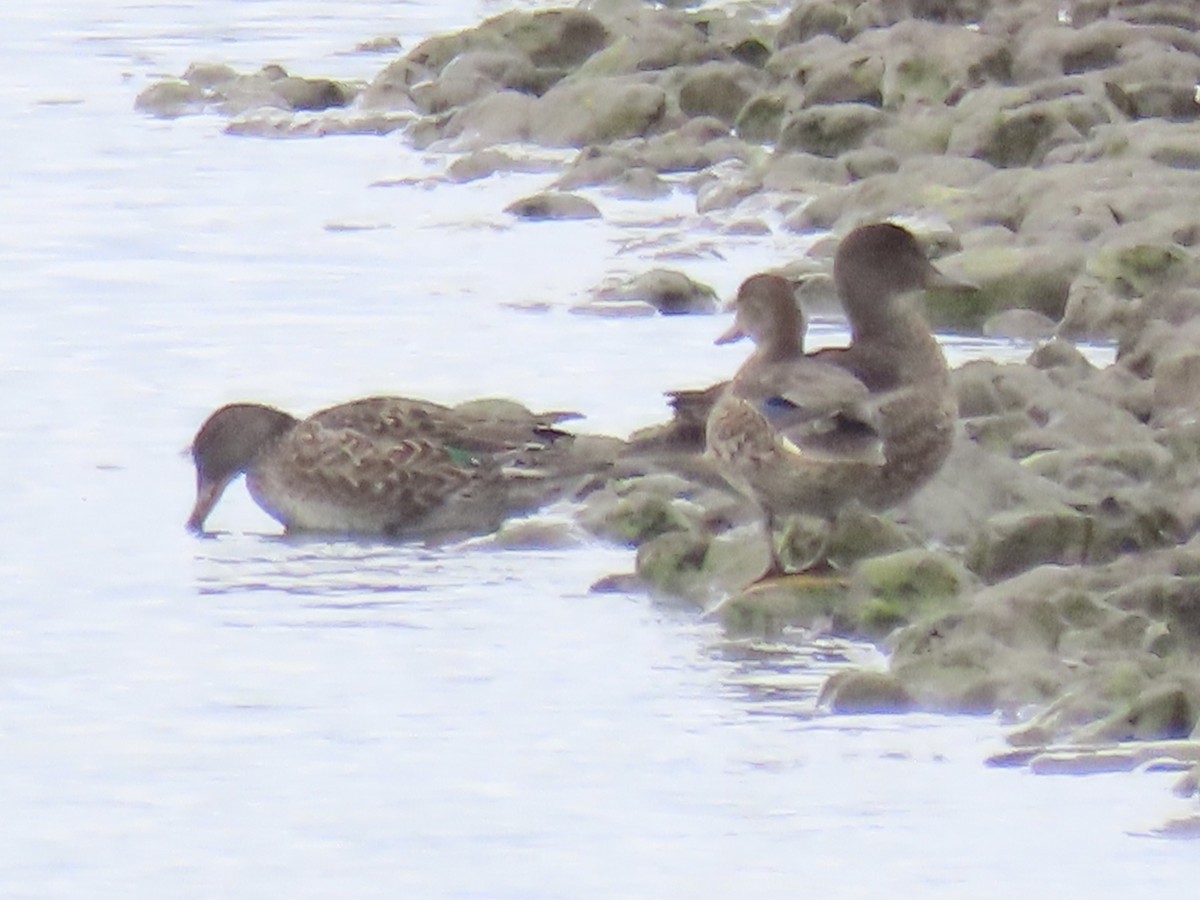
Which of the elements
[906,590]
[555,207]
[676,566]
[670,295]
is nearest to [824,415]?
[676,566]

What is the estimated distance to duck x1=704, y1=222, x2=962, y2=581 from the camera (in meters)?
9.88

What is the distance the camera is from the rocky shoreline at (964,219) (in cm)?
870

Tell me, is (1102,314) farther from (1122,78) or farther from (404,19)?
(404,19)

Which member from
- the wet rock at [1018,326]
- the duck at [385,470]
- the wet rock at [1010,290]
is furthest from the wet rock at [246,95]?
the duck at [385,470]

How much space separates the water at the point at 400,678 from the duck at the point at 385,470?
6.5 inches

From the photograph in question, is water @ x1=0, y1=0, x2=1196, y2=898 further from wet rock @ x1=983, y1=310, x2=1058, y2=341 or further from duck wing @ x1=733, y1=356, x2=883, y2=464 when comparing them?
duck wing @ x1=733, y1=356, x2=883, y2=464

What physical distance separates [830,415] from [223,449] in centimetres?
215

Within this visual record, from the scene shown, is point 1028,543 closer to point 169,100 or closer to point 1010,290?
point 1010,290

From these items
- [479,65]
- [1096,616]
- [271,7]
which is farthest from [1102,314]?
[271,7]

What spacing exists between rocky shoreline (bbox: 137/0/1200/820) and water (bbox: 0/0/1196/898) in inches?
10.8

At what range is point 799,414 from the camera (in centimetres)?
991

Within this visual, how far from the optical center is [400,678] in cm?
895

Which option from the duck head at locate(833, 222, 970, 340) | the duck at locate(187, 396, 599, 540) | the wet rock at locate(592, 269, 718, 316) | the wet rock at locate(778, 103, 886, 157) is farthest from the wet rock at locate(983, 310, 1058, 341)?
the wet rock at locate(778, 103, 886, 157)

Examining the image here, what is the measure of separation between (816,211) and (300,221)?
256 cm
